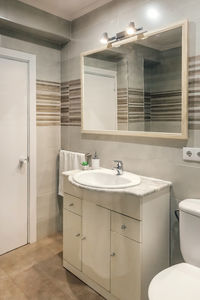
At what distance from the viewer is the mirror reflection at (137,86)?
5.71 feet

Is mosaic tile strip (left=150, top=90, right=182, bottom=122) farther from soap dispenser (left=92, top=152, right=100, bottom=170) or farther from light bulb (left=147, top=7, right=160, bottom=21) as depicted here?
soap dispenser (left=92, top=152, right=100, bottom=170)

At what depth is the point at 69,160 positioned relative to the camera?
2598 mm

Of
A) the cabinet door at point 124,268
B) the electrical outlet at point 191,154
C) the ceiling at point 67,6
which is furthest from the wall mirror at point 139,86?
the cabinet door at point 124,268

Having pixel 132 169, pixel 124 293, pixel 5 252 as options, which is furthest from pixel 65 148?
pixel 124 293

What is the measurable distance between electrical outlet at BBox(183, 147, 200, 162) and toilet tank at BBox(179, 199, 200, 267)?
292 millimetres

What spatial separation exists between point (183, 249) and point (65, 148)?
5.43 feet

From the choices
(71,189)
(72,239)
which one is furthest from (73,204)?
(72,239)

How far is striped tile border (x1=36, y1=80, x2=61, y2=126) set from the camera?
8.51 feet

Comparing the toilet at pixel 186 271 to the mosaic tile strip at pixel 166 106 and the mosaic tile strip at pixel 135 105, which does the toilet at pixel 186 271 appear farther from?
the mosaic tile strip at pixel 135 105

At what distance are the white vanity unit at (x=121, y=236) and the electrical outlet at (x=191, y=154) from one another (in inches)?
9.7

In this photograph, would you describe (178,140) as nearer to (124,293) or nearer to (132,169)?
(132,169)

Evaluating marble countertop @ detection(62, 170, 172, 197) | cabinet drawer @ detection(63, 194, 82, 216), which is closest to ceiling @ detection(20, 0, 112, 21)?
marble countertop @ detection(62, 170, 172, 197)

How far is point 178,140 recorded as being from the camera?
5.66 ft

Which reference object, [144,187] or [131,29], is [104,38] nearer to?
[131,29]
